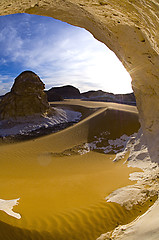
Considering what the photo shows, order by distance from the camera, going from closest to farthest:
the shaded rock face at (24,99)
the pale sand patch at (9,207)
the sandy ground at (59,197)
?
1. the sandy ground at (59,197)
2. the pale sand patch at (9,207)
3. the shaded rock face at (24,99)

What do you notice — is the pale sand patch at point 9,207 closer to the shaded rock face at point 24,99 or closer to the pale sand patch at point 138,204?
the pale sand patch at point 138,204

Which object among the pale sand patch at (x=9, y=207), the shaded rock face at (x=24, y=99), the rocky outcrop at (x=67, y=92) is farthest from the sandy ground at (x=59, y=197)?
the rocky outcrop at (x=67, y=92)

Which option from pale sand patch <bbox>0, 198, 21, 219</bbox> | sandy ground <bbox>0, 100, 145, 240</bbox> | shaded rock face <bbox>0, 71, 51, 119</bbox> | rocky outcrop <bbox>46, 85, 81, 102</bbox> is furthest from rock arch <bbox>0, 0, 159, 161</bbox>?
rocky outcrop <bbox>46, 85, 81, 102</bbox>

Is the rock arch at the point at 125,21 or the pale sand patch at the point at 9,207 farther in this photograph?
the pale sand patch at the point at 9,207

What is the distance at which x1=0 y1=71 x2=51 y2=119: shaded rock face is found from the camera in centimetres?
1387

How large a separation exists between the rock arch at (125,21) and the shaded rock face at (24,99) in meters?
12.0

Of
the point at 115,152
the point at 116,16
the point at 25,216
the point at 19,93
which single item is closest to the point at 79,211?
the point at 25,216

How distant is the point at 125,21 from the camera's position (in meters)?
2.65

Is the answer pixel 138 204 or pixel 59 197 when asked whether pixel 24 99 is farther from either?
pixel 138 204

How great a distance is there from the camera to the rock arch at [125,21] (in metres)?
2.39

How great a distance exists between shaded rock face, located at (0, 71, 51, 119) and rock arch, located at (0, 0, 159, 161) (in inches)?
472

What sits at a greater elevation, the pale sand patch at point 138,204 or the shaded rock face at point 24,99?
the shaded rock face at point 24,99

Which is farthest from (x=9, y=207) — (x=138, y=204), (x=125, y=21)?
(x=125, y=21)

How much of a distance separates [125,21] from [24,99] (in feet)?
44.3
